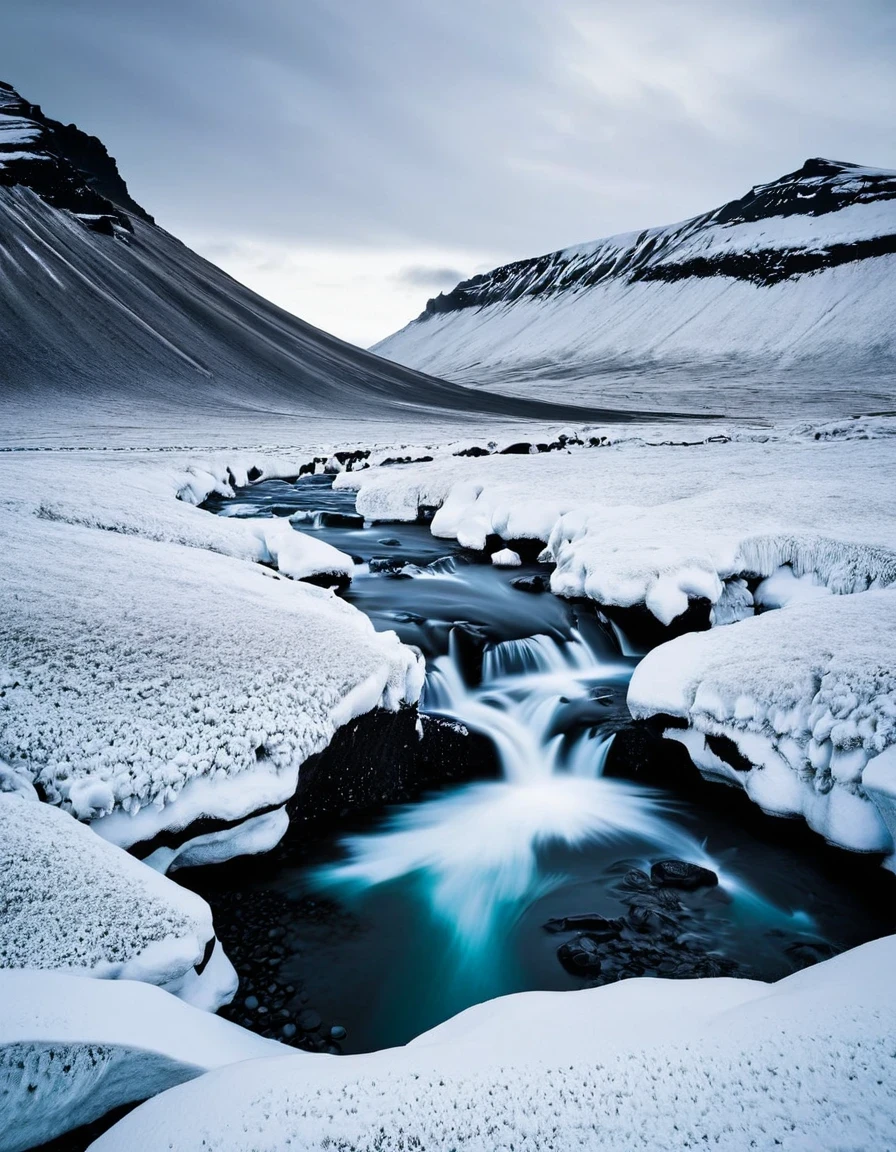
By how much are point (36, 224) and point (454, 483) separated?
89471mm

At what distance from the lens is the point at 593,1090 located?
1907 mm

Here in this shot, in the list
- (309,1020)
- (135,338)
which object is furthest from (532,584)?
(135,338)

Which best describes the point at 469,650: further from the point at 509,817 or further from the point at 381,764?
the point at 381,764

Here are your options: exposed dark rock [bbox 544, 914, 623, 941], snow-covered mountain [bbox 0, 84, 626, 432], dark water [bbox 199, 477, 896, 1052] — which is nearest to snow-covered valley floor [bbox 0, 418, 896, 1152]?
dark water [bbox 199, 477, 896, 1052]

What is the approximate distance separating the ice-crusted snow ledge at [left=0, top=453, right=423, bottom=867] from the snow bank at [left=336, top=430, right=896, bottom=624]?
3596 mm

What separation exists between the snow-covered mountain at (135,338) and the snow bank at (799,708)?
44311 millimetres

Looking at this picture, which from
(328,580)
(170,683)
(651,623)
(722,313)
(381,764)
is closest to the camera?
(170,683)

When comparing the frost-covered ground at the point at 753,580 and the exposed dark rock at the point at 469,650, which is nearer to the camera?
the frost-covered ground at the point at 753,580

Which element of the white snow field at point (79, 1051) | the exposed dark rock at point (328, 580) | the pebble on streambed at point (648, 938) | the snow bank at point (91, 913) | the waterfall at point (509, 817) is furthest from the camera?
the exposed dark rock at point (328, 580)

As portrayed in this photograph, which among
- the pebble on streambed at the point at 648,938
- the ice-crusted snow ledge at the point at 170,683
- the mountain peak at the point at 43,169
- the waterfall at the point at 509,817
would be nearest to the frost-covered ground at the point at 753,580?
the waterfall at the point at 509,817

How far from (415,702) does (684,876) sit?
245 cm

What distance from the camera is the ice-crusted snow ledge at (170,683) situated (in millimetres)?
3693

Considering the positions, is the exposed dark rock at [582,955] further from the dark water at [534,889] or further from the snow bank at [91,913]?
the snow bank at [91,913]

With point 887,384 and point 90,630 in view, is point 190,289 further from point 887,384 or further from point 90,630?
point 90,630
